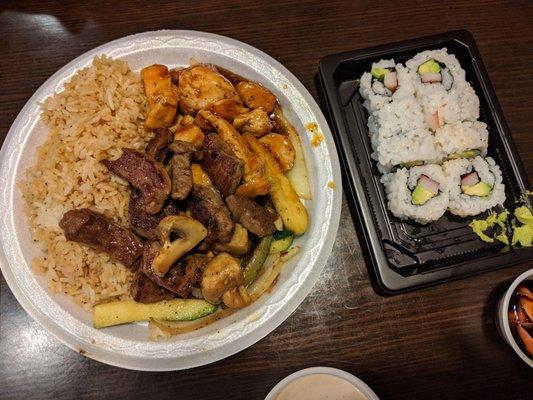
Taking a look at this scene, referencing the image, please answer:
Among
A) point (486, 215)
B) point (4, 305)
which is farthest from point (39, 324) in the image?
point (486, 215)

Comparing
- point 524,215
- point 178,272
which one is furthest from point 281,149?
point 524,215

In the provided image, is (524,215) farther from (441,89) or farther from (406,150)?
(441,89)

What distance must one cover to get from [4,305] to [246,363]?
1471mm

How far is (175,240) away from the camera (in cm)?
222

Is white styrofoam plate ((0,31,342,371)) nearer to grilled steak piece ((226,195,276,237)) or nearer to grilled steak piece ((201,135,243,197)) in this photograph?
grilled steak piece ((226,195,276,237))

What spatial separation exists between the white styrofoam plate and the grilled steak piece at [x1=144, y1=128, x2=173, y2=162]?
569 mm

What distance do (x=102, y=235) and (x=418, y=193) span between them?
6.14 feet

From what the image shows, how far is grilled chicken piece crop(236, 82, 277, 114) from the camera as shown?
2.58 m

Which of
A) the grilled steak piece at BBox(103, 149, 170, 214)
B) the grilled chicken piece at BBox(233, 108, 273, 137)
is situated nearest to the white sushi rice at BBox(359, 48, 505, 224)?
the grilled chicken piece at BBox(233, 108, 273, 137)

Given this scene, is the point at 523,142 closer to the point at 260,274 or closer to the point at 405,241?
the point at 405,241

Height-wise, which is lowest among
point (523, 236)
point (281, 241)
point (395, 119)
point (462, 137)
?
point (523, 236)

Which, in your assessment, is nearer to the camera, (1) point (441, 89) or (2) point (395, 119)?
(2) point (395, 119)

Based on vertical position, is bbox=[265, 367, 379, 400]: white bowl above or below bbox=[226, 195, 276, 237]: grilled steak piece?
below

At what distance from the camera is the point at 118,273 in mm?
2363
